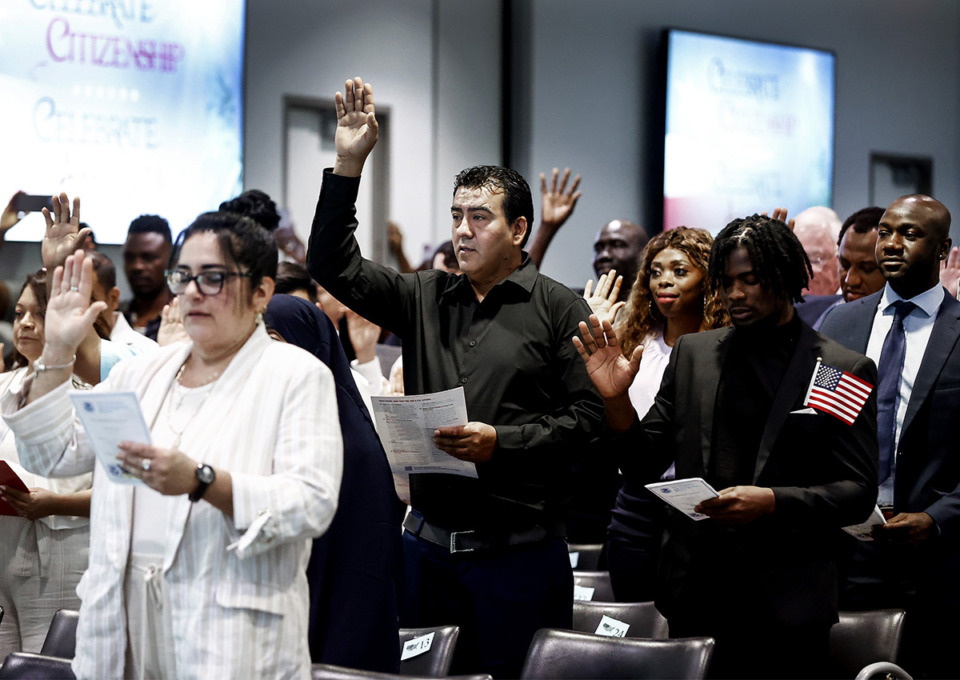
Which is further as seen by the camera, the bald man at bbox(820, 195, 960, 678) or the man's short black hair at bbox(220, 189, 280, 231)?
the man's short black hair at bbox(220, 189, 280, 231)

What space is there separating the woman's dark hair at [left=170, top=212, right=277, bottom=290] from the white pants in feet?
4.95

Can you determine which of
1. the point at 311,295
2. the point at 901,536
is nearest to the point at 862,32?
the point at 311,295

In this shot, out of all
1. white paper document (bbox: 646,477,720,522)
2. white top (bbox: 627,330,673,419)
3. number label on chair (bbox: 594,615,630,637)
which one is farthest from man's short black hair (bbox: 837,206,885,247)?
white paper document (bbox: 646,477,720,522)

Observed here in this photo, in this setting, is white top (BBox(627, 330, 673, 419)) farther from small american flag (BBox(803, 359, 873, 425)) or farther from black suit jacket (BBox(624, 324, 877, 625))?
small american flag (BBox(803, 359, 873, 425))

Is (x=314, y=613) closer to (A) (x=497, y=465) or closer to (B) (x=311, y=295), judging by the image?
(A) (x=497, y=465)

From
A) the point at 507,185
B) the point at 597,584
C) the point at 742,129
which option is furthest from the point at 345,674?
the point at 742,129

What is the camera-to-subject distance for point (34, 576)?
3.10 metres

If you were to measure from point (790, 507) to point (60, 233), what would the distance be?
198 cm

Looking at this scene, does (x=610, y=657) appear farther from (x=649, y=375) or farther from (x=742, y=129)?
(x=742, y=129)


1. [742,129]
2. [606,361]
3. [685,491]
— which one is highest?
[742,129]

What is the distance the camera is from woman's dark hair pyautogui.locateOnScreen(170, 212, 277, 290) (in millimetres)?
1918

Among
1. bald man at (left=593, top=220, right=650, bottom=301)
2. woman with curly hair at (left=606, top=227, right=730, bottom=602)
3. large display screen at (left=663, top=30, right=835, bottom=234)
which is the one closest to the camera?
woman with curly hair at (left=606, top=227, right=730, bottom=602)

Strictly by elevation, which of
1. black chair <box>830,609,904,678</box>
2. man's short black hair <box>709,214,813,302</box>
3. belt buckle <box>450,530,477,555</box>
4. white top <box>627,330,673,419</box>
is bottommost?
black chair <box>830,609,904,678</box>

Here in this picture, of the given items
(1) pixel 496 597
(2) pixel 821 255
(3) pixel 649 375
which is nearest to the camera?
(1) pixel 496 597
